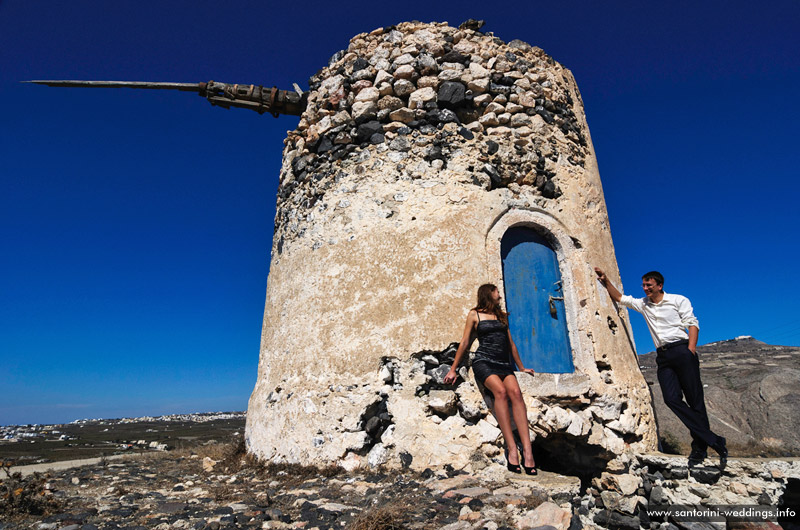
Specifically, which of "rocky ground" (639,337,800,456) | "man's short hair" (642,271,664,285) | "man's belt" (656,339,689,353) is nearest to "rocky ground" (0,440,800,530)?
"man's belt" (656,339,689,353)

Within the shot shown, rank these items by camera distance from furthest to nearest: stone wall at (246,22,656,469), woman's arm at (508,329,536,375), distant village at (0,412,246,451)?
distant village at (0,412,246,451), woman's arm at (508,329,536,375), stone wall at (246,22,656,469)

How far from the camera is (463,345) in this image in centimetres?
425

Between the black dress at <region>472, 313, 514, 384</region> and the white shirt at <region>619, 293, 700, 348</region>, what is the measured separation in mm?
1377

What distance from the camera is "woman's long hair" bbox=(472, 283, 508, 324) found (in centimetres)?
436

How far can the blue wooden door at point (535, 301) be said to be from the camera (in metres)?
4.81

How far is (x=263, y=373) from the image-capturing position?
5652mm

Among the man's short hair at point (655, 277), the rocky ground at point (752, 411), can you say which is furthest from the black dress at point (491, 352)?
the rocky ground at point (752, 411)

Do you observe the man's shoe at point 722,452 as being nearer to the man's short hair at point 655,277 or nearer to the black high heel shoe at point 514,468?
the man's short hair at point 655,277

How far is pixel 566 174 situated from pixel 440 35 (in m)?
2.58


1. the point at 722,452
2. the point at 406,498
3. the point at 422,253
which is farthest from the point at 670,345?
the point at 406,498

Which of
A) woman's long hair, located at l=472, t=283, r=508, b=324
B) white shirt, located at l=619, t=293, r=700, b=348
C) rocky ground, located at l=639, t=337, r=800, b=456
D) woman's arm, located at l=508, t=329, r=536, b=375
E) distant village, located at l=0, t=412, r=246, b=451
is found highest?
woman's long hair, located at l=472, t=283, r=508, b=324

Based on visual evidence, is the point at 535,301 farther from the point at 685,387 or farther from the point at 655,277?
the point at 685,387

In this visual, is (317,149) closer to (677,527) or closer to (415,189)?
(415,189)

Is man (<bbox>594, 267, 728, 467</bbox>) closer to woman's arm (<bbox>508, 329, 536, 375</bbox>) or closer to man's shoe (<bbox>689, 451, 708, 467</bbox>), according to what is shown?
man's shoe (<bbox>689, 451, 708, 467</bbox>)
